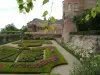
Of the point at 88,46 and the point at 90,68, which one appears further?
the point at 88,46

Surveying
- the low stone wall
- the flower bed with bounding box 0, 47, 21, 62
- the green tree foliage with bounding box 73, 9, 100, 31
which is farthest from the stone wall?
the green tree foliage with bounding box 73, 9, 100, 31

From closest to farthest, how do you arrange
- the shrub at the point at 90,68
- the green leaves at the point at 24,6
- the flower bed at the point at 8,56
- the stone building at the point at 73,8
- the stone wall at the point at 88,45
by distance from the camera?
the green leaves at the point at 24,6
the shrub at the point at 90,68
the stone wall at the point at 88,45
the flower bed at the point at 8,56
the stone building at the point at 73,8

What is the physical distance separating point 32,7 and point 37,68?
11.5 meters

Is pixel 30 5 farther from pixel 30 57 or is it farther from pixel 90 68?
pixel 30 57

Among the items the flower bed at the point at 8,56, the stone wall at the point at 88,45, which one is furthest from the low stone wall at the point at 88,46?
the flower bed at the point at 8,56

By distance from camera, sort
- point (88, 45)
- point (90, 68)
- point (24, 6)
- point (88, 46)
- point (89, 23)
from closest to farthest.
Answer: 1. point (24, 6)
2. point (90, 68)
3. point (88, 45)
4. point (88, 46)
5. point (89, 23)

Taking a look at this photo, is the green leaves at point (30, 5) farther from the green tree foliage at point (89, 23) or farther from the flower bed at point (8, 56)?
the green tree foliage at point (89, 23)

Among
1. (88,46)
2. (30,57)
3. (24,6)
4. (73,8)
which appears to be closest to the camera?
(24,6)

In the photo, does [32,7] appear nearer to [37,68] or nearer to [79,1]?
[37,68]

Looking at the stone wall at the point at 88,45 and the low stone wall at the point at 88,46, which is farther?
the stone wall at the point at 88,45

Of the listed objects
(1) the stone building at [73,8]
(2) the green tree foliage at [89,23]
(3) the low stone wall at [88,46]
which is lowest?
(3) the low stone wall at [88,46]

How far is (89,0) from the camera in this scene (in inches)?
1698

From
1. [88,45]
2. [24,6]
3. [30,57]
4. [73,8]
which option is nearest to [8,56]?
[30,57]

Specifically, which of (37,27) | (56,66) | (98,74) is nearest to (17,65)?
(56,66)
